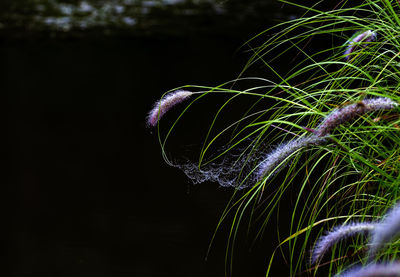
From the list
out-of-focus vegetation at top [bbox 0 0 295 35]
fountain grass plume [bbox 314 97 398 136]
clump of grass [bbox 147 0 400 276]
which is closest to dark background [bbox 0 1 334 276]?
clump of grass [bbox 147 0 400 276]

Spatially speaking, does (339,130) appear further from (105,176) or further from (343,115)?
(105,176)

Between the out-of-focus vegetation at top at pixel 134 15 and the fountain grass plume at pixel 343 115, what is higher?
the out-of-focus vegetation at top at pixel 134 15

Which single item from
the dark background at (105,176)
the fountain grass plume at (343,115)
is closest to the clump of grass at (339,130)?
the fountain grass plume at (343,115)

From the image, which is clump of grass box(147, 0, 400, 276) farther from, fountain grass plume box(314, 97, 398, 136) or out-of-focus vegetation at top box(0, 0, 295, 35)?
out-of-focus vegetation at top box(0, 0, 295, 35)

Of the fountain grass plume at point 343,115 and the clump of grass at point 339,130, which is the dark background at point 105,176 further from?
the fountain grass plume at point 343,115

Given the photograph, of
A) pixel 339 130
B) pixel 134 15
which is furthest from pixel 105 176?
pixel 134 15

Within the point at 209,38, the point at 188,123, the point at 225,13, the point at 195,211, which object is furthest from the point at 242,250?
the point at 225,13
